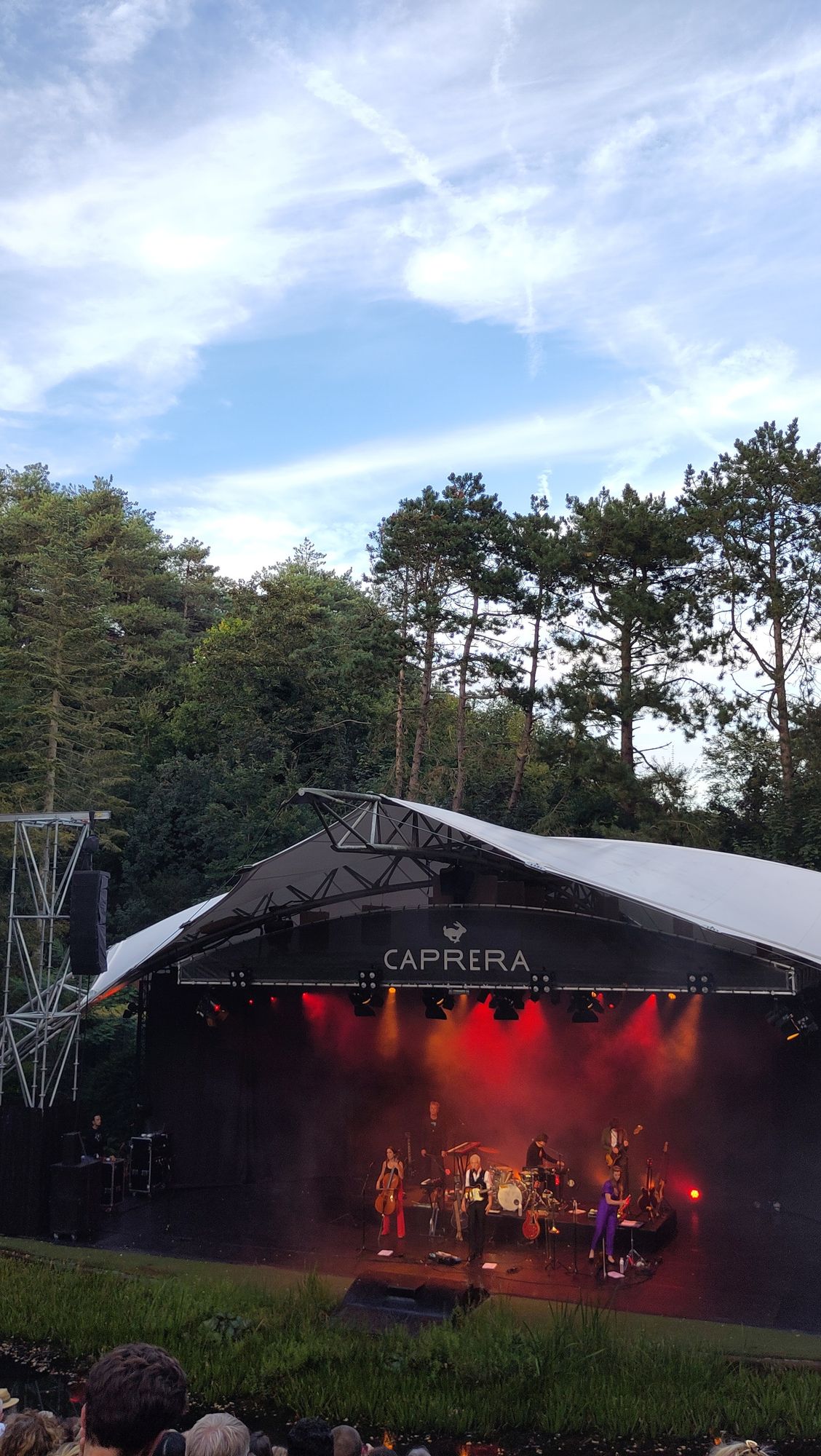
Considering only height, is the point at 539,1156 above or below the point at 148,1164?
above

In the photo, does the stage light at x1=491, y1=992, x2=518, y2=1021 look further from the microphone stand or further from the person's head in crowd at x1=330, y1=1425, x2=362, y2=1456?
the person's head in crowd at x1=330, y1=1425, x2=362, y2=1456

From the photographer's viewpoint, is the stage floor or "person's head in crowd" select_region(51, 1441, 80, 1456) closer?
"person's head in crowd" select_region(51, 1441, 80, 1456)

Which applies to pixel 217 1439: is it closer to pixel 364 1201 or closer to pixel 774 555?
pixel 364 1201

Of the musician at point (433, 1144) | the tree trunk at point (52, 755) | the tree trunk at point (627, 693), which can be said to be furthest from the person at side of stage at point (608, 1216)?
the tree trunk at point (52, 755)

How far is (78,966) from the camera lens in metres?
10.8

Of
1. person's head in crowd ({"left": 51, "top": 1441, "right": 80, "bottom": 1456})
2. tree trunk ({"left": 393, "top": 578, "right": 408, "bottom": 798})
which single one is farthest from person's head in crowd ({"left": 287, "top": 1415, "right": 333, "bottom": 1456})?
tree trunk ({"left": 393, "top": 578, "right": 408, "bottom": 798})

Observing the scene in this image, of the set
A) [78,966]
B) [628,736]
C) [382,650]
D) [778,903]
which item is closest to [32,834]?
[382,650]

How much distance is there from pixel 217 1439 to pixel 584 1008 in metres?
8.92

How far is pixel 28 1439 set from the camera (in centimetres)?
356

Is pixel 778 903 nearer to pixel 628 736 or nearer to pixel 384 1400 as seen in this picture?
pixel 384 1400

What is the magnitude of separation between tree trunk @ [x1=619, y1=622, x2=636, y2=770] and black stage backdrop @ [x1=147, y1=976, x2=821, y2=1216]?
35.6 ft

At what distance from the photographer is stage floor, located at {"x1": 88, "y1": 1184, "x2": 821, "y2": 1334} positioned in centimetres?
900

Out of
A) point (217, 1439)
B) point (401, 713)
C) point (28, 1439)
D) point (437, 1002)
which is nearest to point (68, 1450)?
point (28, 1439)

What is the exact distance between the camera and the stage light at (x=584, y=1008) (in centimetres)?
1143
